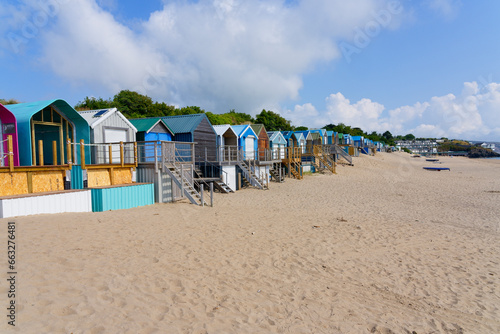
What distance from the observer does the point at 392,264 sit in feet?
24.6

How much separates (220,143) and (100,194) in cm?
1440

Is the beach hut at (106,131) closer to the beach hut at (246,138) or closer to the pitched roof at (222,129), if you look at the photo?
the pitched roof at (222,129)

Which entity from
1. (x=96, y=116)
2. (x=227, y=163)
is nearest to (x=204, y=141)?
(x=227, y=163)

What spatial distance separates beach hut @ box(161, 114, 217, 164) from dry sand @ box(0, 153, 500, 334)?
10227mm

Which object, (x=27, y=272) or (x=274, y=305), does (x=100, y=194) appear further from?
(x=274, y=305)

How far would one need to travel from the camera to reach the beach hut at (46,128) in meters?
12.5

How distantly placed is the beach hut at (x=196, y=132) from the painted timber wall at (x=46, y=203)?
10247 mm

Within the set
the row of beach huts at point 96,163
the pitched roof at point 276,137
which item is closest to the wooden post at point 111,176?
the row of beach huts at point 96,163

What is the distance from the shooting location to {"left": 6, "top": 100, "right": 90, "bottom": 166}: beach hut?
12.5 meters

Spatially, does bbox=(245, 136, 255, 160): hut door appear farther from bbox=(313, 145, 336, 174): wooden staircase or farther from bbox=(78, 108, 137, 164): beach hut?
bbox=(78, 108, 137, 164): beach hut

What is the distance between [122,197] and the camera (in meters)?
12.7

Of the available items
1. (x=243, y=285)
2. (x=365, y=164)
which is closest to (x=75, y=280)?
(x=243, y=285)

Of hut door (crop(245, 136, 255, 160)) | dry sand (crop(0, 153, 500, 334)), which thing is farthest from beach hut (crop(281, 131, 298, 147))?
dry sand (crop(0, 153, 500, 334))

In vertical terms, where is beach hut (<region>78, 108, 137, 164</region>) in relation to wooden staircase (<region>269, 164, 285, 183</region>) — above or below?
above
